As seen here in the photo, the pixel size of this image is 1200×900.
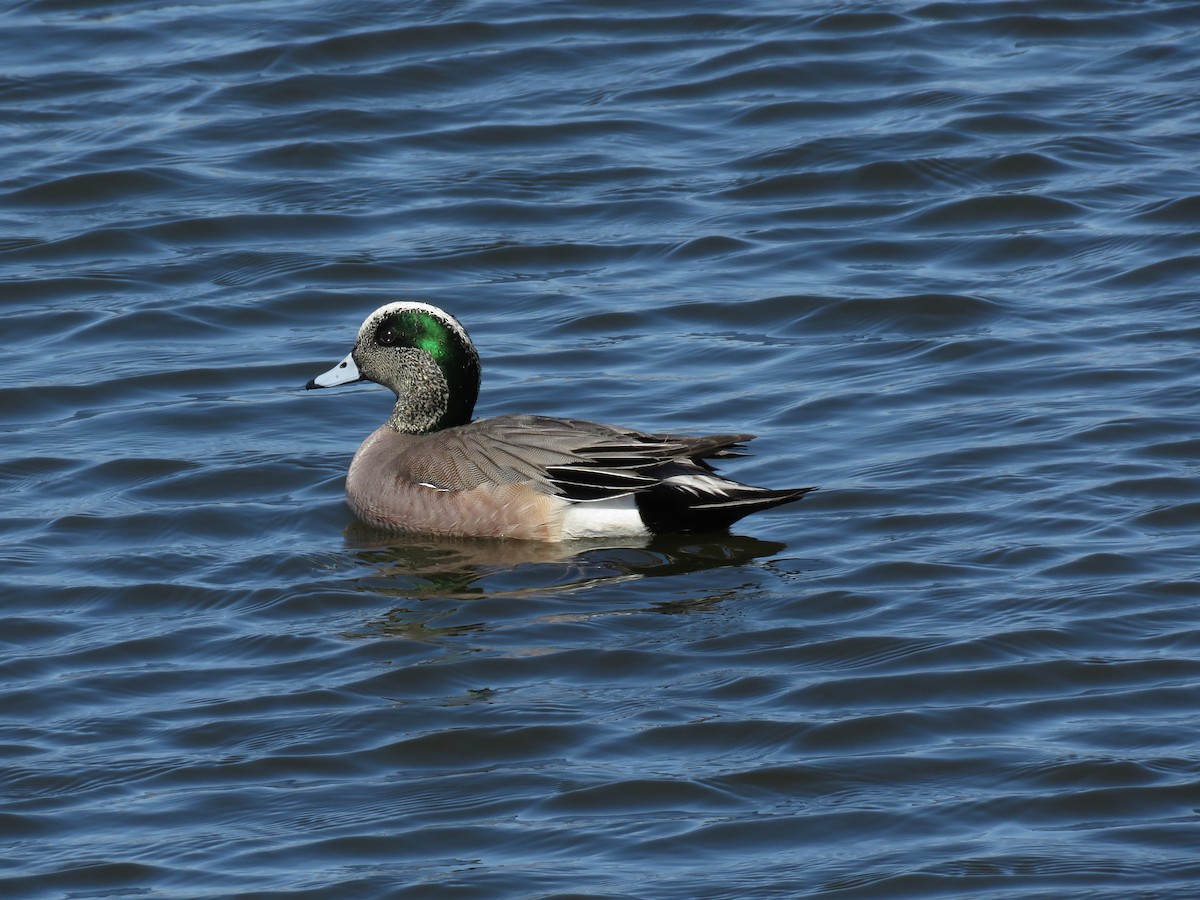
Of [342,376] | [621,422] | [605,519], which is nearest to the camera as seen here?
[605,519]

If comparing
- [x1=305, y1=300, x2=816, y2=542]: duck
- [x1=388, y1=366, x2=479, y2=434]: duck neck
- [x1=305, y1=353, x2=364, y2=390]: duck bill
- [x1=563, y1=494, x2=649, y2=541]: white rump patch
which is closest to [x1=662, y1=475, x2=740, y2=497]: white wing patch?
[x1=305, y1=300, x2=816, y2=542]: duck

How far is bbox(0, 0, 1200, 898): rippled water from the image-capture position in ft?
18.9

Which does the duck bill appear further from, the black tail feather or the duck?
the black tail feather

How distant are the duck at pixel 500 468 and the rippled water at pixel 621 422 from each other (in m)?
0.14

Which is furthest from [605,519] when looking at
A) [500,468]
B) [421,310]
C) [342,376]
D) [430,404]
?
[342,376]

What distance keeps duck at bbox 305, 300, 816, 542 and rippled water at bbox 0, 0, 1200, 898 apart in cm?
14

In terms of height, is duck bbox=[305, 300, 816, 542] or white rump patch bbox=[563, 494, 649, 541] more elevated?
duck bbox=[305, 300, 816, 542]

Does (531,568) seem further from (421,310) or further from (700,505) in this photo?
(421,310)

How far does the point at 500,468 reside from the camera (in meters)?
8.31

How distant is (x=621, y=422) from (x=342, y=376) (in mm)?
1234

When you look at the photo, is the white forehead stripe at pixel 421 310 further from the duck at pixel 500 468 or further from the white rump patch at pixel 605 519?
the white rump patch at pixel 605 519

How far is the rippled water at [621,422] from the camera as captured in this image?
5.75 meters

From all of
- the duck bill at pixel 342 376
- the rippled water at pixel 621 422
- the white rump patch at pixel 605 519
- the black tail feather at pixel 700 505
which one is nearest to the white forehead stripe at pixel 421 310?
the duck bill at pixel 342 376

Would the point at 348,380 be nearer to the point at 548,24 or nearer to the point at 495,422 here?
the point at 495,422
